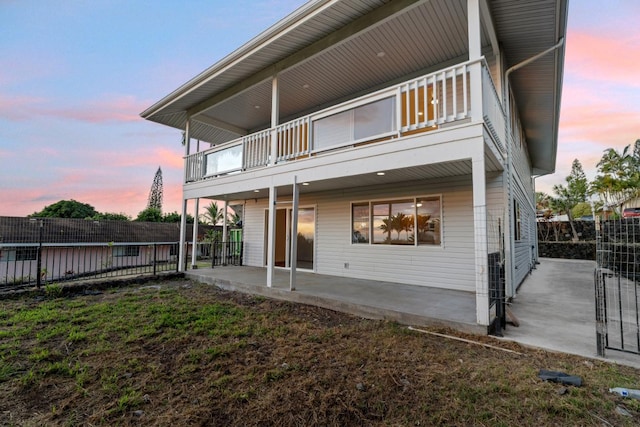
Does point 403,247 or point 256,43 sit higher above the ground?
point 256,43

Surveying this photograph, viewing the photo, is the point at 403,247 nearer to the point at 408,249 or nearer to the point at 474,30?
the point at 408,249

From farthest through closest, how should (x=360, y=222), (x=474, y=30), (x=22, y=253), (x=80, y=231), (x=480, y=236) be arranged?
1. (x=80, y=231)
2. (x=22, y=253)
3. (x=360, y=222)
4. (x=474, y=30)
5. (x=480, y=236)

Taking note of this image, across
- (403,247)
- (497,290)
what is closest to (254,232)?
(403,247)

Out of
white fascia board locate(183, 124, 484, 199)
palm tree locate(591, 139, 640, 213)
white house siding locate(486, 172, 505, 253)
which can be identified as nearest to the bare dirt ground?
white fascia board locate(183, 124, 484, 199)

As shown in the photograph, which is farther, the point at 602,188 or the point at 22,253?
the point at 602,188

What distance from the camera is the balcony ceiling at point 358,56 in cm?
514

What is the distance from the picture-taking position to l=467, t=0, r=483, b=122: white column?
4.02 m

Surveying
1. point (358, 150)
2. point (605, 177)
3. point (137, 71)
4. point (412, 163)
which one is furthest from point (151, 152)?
point (605, 177)

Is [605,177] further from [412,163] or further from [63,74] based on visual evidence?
[63,74]

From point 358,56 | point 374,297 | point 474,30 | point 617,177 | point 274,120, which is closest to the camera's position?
point 474,30

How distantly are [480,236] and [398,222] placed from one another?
3.28m

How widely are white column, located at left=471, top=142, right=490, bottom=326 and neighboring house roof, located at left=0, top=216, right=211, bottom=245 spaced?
1821 centimetres

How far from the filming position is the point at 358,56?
21.2 feet

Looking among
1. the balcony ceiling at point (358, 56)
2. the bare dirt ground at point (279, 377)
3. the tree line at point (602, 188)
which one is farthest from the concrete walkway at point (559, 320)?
the tree line at point (602, 188)
